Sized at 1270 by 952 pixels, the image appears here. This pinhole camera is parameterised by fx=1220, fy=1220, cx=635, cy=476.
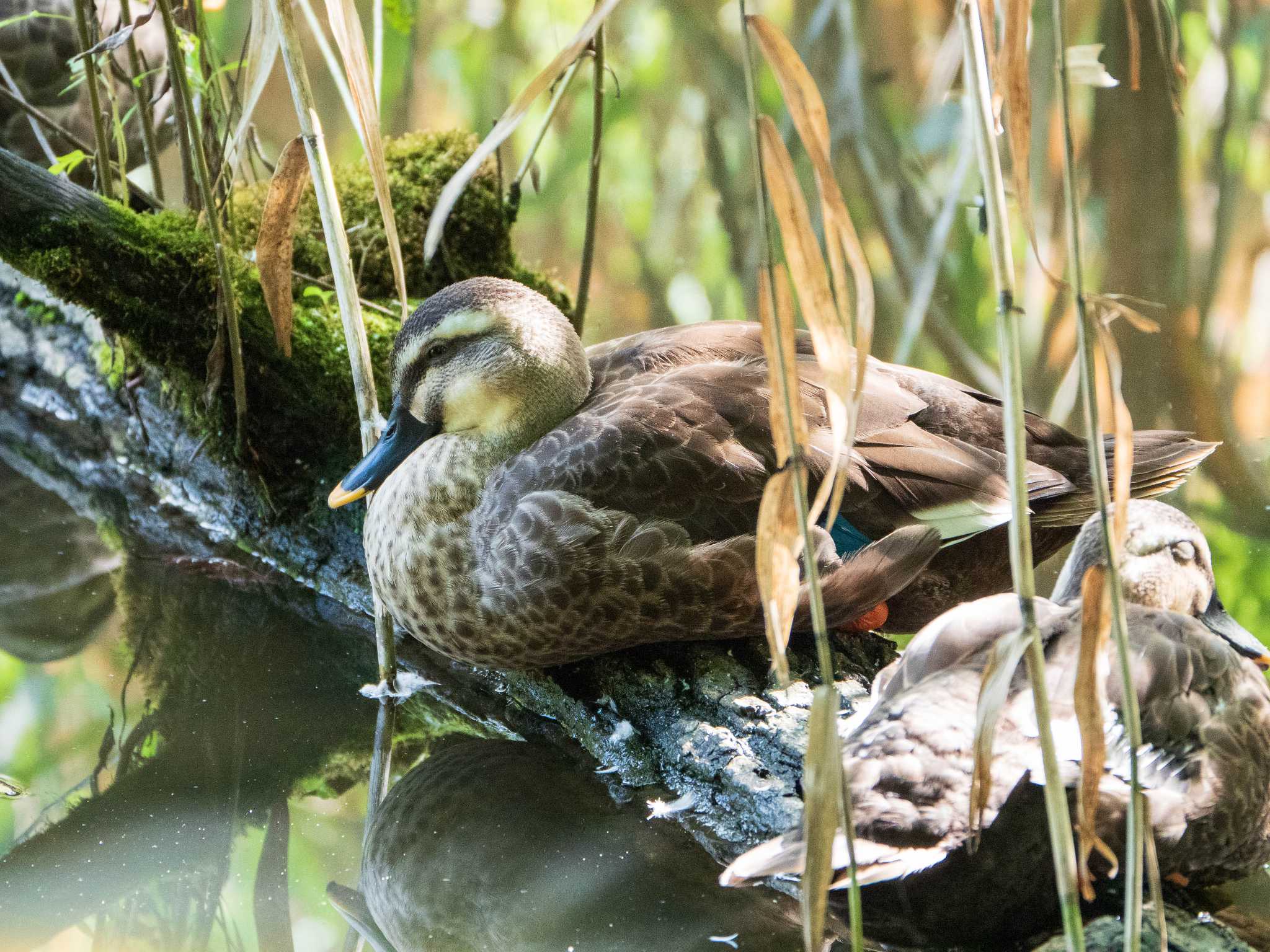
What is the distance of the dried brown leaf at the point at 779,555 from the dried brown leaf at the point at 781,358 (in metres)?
0.04

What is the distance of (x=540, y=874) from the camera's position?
85.5 inches

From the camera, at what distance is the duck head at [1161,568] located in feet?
7.82

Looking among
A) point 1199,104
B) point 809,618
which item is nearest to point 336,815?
point 809,618

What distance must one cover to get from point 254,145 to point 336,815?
2203 mm

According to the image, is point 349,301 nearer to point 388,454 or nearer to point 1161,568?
point 388,454

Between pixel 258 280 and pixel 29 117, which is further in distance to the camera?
pixel 29 117

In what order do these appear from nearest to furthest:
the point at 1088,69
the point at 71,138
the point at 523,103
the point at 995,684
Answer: the point at 523,103 → the point at 995,684 → the point at 1088,69 → the point at 71,138

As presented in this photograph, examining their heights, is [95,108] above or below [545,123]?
above

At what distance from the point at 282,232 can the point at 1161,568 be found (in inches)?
74.1

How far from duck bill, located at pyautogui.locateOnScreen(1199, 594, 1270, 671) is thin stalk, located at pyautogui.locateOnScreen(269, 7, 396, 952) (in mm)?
1681

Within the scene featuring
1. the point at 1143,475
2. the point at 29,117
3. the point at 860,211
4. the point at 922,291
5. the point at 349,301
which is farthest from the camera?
the point at 860,211

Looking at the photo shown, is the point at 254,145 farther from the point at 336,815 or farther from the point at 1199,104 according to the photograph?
the point at 1199,104

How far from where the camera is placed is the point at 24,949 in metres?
1.91

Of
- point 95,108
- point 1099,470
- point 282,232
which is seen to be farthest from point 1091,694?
point 95,108
